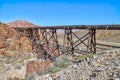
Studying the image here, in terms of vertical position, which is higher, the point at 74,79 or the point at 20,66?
the point at 74,79

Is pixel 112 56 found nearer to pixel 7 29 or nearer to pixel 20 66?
pixel 20 66

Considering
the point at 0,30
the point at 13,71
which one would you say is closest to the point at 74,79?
the point at 13,71

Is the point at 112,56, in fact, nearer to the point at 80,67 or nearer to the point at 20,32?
the point at 80,67

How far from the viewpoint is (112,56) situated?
429 inches

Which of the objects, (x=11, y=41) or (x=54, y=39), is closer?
(x=54, y=39)

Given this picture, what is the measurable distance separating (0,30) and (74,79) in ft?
74.8

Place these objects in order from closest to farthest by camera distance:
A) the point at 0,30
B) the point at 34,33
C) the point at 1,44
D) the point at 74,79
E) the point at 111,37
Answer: the point at 74,79, the point at 1,44, the point at 0,30, the point at 34,33, the point at 111,37

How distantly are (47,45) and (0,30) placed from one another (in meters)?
5.21

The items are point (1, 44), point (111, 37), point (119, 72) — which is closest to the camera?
point (119, 72)

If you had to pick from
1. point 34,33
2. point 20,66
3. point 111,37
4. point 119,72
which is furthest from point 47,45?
point 111,37

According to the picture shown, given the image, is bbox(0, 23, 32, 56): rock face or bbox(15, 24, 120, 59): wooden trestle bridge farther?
bbox(0, 23, 32, 56): rock face

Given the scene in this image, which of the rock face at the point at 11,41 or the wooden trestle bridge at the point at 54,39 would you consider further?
the rock face at the point at 11,41

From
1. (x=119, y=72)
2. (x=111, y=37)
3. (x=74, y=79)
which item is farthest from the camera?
(x=111, y=37)

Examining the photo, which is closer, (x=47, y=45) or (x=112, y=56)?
(x=112, y=56)
